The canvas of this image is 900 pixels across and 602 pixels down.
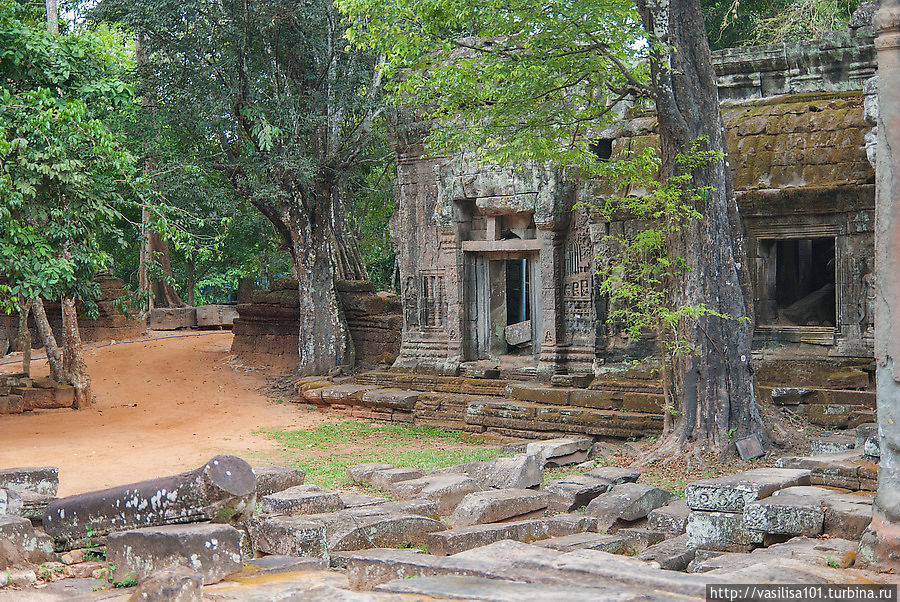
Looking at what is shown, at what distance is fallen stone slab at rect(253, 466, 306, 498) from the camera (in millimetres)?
8047

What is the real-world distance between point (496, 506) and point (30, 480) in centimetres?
364

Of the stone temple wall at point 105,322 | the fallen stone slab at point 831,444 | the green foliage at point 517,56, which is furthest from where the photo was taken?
the stone temple wall at point 105,322

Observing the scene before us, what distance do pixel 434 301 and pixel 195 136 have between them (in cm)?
491

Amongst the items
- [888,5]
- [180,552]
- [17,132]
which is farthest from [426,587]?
[17,132]

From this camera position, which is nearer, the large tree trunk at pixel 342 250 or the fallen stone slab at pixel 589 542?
the fallen stone slab at pixel 589 542

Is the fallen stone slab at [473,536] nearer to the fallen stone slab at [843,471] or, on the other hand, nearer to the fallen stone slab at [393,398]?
the fallen stone slab at [843,471]

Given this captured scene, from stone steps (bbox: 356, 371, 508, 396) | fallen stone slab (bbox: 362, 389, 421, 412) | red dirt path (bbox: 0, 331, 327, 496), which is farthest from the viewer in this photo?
fallen stone slab (bbox: 362, 389, 421, 412)

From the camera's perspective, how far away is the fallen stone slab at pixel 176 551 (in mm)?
5340

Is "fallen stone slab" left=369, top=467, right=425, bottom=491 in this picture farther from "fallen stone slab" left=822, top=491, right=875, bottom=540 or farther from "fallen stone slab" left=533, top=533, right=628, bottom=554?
"fallen stone slab" left=822, top=491, right=875, bottom=540

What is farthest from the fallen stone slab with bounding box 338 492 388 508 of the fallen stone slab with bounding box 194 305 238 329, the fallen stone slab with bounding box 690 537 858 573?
the fallen stone slab with bounding box 194 305 238 329

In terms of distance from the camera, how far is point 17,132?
10539 millimetres

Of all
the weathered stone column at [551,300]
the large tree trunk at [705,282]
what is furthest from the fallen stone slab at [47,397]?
the large tree trunk at [705,282]

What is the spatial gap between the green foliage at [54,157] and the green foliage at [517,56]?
3.39 meters

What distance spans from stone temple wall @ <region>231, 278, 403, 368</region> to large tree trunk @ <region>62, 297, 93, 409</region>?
4237mm
